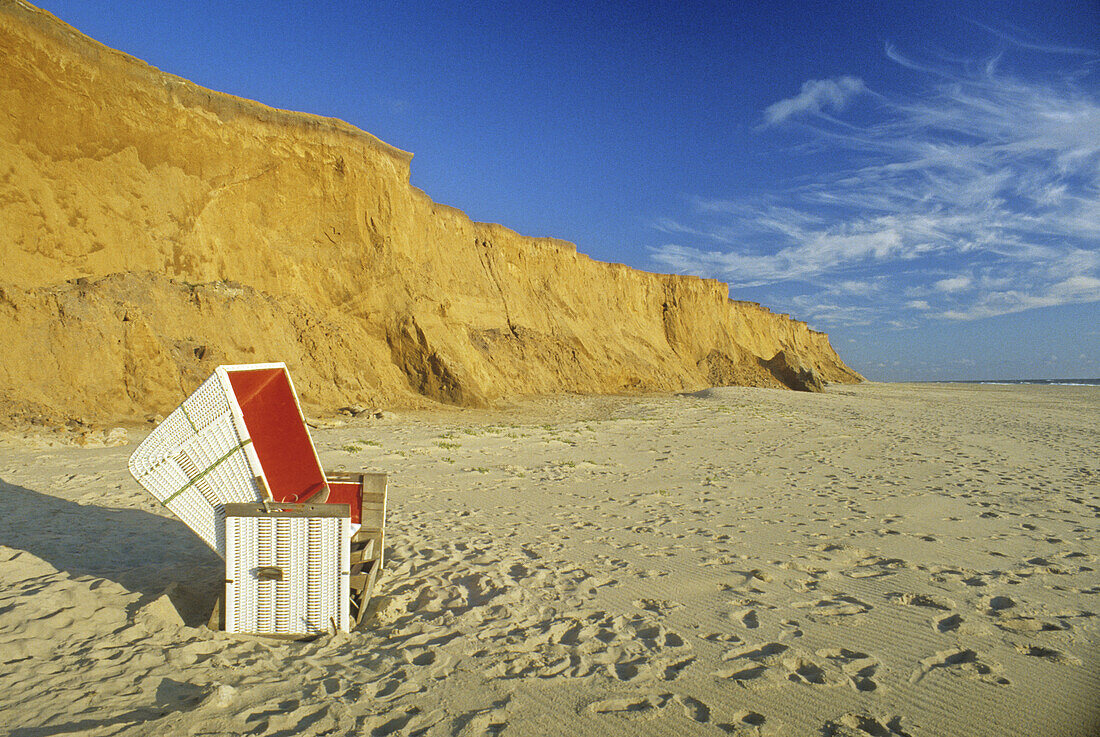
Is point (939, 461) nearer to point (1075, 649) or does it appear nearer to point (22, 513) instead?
point (1075, 649)

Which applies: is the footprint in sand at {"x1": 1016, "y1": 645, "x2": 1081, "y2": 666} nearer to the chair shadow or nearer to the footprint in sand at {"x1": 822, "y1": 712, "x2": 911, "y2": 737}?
the footprint in sand at {"x1": 822, "y1": 712, "x2": 911, "y2": 737}

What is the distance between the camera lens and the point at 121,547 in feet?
16.4

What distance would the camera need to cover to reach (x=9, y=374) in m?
11.7

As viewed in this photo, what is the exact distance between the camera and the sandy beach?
263cm

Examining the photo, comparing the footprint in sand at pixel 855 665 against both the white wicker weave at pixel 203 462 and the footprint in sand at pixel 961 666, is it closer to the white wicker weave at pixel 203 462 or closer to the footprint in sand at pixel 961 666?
the footprint in sand at pixel 961 666

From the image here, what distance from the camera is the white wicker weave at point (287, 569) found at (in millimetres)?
3348

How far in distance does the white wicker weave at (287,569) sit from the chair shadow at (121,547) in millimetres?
569

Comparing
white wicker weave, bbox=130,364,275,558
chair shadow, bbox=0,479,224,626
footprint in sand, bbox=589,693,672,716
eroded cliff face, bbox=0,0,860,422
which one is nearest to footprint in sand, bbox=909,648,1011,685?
footprint in sand, bbox=589,693,672,716

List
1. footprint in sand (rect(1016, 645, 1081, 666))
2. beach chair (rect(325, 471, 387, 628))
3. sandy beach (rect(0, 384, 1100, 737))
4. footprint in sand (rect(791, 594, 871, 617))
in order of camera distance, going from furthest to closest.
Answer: beach chair (rect(325, 471, 387, 628)), footprint in sand (rect(791, 594, 871, 617)), footprint in sand (rect(1016, 645, 1081, 666)), sandy beach (rect(0, 384, 1100, 737))

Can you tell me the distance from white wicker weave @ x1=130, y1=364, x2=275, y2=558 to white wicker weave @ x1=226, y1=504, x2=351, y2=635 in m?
0.14

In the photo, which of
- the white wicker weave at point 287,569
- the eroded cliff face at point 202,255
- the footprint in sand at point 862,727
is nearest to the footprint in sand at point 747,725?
the footprint in sand at point 862,727

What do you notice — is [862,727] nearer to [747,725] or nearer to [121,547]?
[747,725]

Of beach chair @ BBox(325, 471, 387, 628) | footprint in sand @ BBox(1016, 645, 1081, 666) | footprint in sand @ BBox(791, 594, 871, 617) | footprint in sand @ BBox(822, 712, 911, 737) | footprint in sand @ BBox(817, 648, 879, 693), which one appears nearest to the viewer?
footprint in sand @ BBox(822, 712, 911, 737)

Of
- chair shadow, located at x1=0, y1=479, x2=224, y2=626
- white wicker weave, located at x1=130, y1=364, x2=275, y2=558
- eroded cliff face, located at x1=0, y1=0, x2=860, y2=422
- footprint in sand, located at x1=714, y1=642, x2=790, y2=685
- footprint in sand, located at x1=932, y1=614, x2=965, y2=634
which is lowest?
chair shadow, located at x1=0, y1=479, x2=224, y2=626
